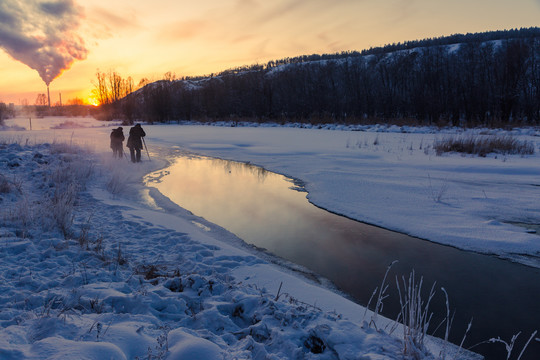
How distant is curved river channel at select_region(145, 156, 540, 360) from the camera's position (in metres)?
3.32

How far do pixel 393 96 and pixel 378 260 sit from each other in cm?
4913

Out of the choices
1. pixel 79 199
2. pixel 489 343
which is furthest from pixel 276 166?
pixel 489 343

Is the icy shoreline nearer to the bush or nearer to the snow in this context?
the snow

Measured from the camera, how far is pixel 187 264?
161 inches

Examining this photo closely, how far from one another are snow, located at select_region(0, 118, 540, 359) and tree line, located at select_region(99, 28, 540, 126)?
20.6 meters

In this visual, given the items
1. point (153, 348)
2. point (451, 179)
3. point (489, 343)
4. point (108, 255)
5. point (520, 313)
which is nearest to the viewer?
point (153, 348)

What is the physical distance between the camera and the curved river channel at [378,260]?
3.32 meters

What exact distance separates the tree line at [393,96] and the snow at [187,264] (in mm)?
20627

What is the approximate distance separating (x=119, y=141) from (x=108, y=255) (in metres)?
11.4

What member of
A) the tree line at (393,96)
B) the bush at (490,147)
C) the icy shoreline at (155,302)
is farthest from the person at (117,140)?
the tree line at (393,96)

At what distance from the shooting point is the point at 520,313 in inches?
134

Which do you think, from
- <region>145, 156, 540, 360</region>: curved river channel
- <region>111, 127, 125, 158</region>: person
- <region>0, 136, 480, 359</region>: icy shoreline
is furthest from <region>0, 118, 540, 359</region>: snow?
<region>111, 127, 125, 158</region>: person

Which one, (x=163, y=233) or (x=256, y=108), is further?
(x=256, y=108)

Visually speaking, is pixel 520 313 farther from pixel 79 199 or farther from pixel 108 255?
pixel 79 199
